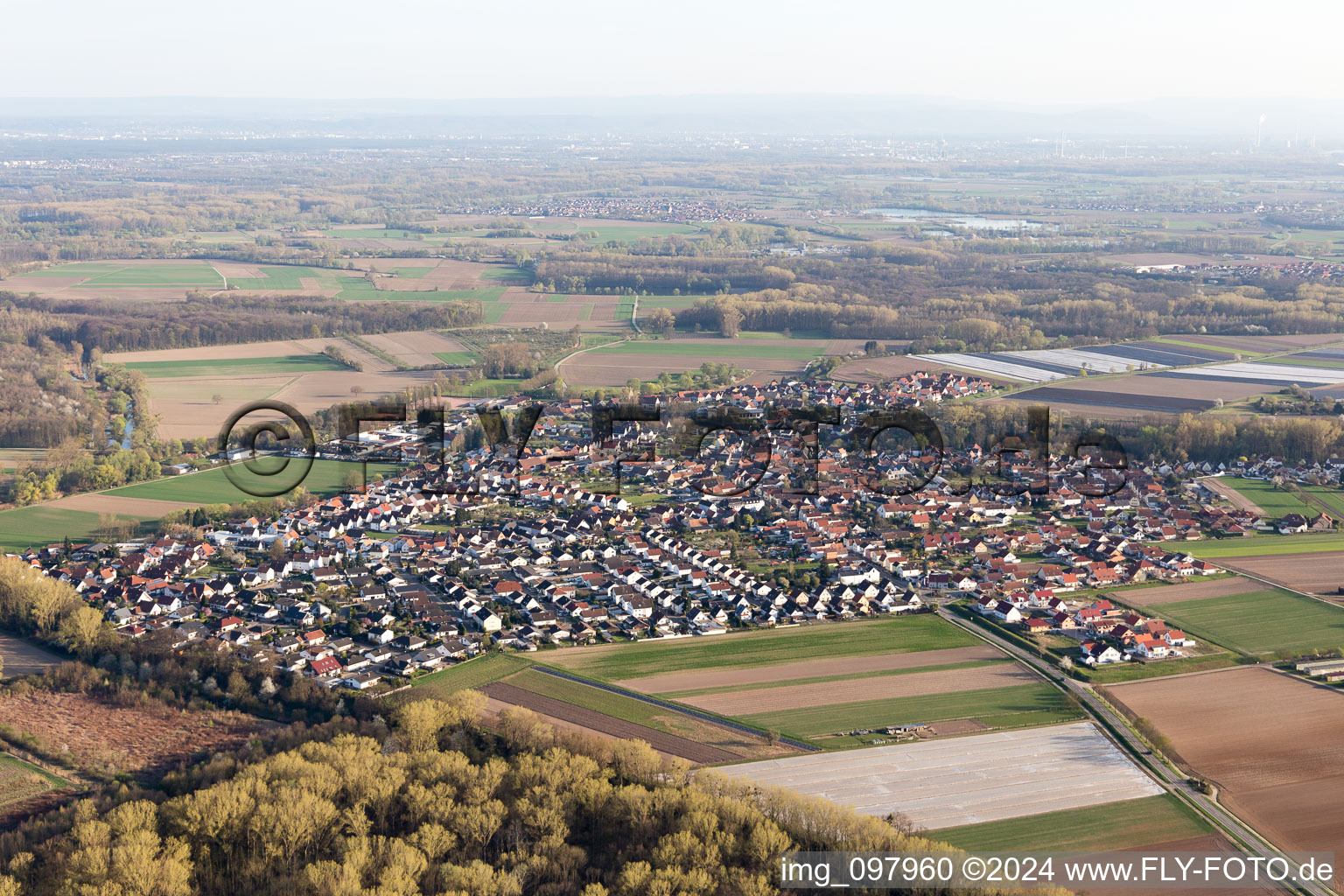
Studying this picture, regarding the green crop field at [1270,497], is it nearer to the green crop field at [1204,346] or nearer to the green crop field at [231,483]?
the green crop field at [1204,346]

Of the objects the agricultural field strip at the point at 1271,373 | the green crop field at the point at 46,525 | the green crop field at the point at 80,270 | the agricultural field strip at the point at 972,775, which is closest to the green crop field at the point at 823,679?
the agricultural field strip at the point at 972,775

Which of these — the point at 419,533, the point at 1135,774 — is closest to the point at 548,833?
the point at 1135,774

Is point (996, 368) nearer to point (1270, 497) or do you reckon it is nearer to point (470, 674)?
point (1270, 497)

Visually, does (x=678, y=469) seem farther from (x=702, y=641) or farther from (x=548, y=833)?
(x=548, y=833)

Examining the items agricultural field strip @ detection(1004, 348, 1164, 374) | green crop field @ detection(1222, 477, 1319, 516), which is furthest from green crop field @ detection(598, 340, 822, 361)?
green crop field @ detection(1222, 477, 1319, 516)

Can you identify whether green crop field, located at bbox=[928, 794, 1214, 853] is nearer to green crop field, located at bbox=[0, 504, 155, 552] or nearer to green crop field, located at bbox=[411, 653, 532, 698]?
green crop field, located at bbox=[411, 653, 532, 698]
